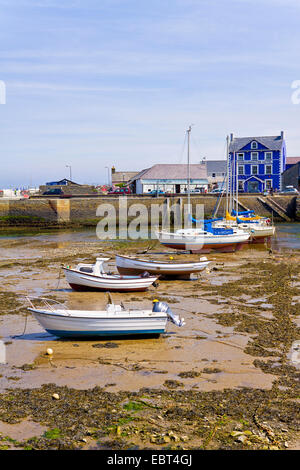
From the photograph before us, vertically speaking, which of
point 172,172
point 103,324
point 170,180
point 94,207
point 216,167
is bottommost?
point 103,324

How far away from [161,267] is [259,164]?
39.7 m

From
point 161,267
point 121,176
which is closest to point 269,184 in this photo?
point 121,176

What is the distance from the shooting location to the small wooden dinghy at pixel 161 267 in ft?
61.0

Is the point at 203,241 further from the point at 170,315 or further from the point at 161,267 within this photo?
the point at 170,315

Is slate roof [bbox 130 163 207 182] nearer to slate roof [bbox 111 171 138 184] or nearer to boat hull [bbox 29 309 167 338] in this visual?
slate roof [bbox 111 171 138 184]

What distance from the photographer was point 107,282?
1614 centimetres

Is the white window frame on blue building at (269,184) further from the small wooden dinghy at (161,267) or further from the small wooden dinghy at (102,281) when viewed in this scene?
the small wooden dinghy at (102,281)

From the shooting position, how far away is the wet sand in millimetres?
8011

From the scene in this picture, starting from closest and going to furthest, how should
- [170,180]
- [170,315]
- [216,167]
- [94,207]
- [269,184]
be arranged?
[170,315], [94,207], [170,180], [269,184], [216,167]

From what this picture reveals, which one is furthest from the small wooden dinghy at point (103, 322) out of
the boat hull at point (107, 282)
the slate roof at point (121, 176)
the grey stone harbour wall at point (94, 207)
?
the slate roof at point (121, 176)
